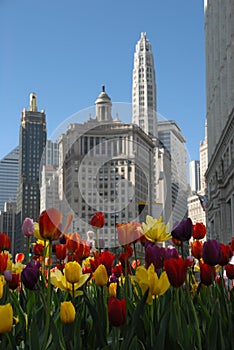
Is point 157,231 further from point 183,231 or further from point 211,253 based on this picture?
point 211,253

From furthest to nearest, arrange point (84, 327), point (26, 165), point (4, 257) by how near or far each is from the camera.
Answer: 1. point (26, 165)
2. point (4, 257)
3. point (84, 327)

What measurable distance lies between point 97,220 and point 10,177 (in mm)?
187947

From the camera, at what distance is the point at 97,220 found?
2941 millimetres

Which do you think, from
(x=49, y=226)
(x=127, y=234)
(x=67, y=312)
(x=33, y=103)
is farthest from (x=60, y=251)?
(x=33, y=103)

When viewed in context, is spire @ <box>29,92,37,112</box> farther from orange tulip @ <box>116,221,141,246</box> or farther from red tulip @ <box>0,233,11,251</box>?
orange tulip @ <box>116,221,141,246</box>

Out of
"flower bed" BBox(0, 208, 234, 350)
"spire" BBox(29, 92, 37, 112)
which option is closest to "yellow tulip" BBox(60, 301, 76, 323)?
"flower bed" BBox(0, 208, 234, 350)

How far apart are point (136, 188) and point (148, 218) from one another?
1.73 feet

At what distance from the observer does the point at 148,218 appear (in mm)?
2715

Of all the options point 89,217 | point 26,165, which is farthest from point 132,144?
point 26,165

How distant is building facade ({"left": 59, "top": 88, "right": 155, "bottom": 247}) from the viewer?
3.09 m

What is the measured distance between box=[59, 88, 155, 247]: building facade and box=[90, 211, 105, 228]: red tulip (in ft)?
0.28

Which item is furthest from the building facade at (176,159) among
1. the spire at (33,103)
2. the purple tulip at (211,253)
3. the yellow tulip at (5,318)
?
the spire at (33,103)

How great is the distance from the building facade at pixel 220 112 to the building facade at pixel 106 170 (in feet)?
90.2

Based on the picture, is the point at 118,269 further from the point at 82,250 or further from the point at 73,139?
the point at 73,139
